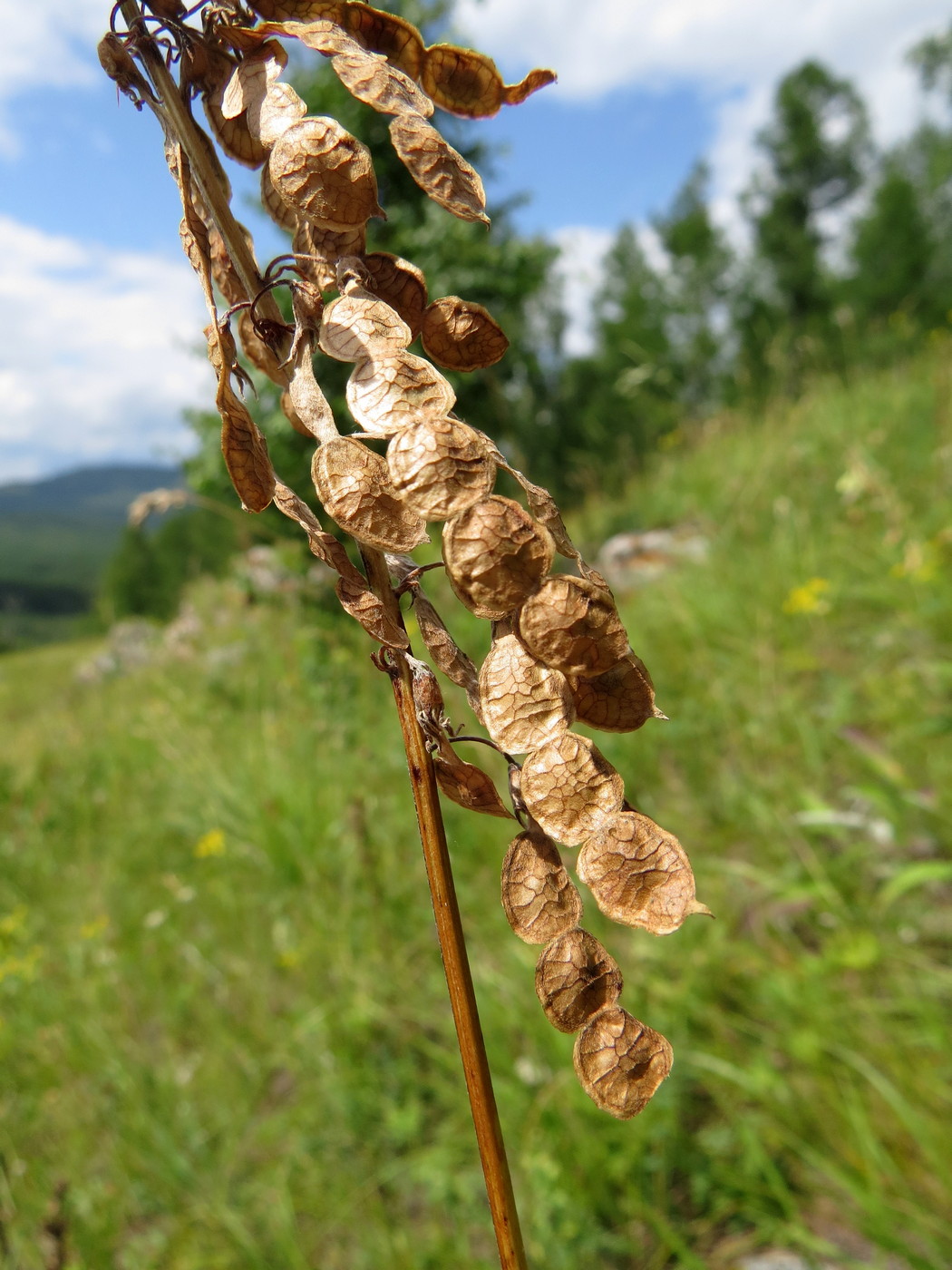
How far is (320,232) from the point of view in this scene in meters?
0.41

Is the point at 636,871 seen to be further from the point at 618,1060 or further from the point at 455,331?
the point at 455,331

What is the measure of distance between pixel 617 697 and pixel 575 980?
134mm

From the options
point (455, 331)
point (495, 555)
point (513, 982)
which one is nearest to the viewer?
point (495, 555)

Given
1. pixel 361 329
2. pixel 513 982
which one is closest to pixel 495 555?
pixel 361 329

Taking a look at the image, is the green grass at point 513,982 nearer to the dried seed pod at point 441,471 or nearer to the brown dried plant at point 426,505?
the brown dried plant at point 426,505

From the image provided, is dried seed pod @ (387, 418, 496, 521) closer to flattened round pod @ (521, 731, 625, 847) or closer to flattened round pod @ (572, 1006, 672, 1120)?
flattened round pod @ (521, 731, 625, 847)

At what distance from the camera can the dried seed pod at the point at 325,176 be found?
1.28ft

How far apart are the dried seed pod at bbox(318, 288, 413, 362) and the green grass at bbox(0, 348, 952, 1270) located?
5.88 ft

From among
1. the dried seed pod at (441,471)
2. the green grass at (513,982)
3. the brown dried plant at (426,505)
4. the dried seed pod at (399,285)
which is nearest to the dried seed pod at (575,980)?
the brown dried plant at (426,505)

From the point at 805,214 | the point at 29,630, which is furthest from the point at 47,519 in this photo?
the point at 805,214

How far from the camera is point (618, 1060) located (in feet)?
1.20

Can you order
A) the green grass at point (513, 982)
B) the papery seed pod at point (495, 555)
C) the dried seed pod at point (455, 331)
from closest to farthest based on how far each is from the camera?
the papery seed pod at point (495, 555)
the dried seed pod at point (455, 331)
the green grass at point (513, 982)

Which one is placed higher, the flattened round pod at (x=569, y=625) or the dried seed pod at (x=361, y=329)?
the dried seed pod at (x=361, y=329)

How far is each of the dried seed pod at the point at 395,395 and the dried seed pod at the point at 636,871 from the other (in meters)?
0.20
